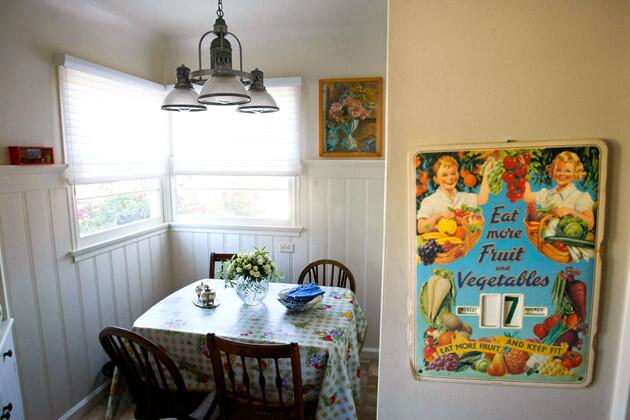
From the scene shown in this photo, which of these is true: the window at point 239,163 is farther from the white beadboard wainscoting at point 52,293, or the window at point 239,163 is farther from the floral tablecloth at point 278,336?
the floral tablecloth at point 278,336

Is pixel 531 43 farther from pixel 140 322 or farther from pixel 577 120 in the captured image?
pixel 140 322

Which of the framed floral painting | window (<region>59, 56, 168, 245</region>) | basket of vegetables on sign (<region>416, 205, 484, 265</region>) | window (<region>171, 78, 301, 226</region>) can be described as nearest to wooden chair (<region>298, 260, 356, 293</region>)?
window (<region>171, 78, 301, 226</region>)

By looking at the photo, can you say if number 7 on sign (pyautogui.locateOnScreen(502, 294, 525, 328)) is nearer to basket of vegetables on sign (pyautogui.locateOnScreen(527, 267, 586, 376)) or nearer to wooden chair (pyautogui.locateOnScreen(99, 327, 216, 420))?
basket of vegetables on sign (pyautogui.locateOnScreen(527, 267, 586, 376))

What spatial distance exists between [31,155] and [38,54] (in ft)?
1.91

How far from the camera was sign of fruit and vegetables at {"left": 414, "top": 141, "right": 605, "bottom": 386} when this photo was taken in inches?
30.0

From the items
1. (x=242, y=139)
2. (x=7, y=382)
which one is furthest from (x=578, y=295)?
(x=242, y=139)

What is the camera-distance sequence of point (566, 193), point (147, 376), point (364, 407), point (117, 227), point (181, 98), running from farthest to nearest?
1. point (117, 227)
2. point (364, 407)
3. point (181, 98)
4. point (147, 376)
5. point (566, 193)

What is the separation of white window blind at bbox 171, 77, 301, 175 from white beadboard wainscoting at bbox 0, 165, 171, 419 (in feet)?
2.97

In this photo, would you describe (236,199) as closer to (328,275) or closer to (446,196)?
(328,275)

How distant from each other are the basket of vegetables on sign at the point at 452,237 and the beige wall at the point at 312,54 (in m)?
2.14

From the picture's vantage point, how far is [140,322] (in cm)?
193

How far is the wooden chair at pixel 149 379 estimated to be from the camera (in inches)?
60.8

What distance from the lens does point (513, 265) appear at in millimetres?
793

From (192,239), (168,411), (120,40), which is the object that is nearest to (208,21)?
(120,40)
